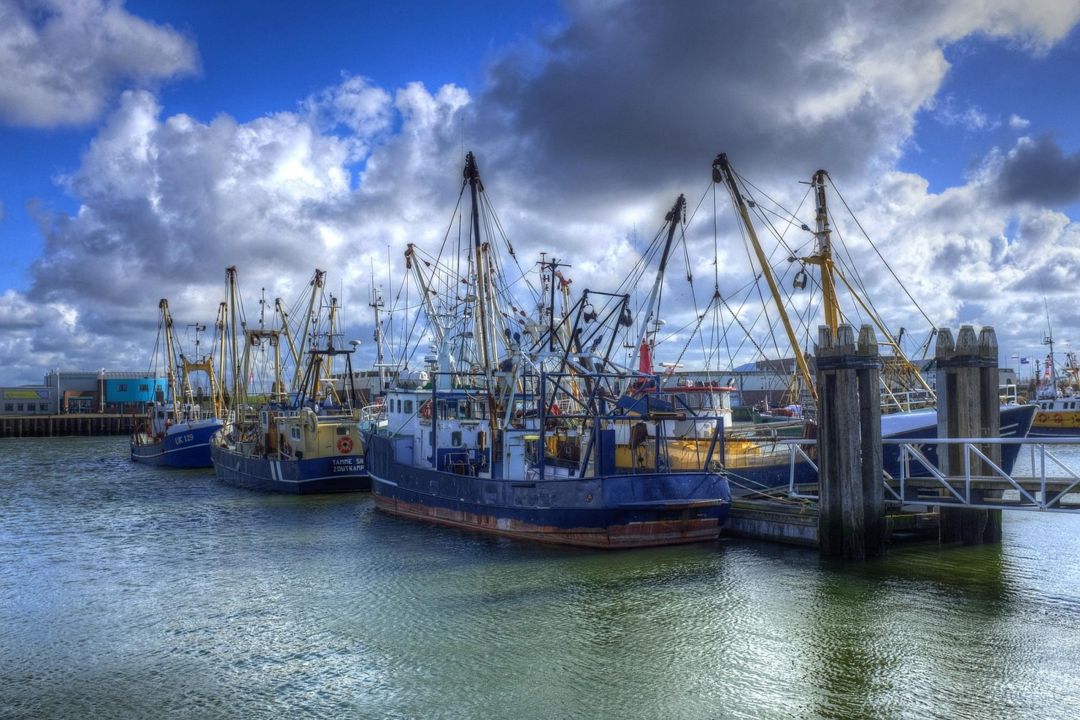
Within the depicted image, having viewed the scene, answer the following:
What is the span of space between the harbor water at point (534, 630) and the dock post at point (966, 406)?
71 cm

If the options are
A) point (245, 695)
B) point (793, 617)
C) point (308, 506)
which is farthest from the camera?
point (308, 506)

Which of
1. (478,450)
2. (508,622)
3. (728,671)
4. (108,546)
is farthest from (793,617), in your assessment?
(108,546)

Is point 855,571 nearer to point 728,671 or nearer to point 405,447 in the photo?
point 728,671

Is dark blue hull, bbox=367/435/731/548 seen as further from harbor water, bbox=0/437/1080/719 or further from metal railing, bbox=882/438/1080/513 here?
metal railing, bbox=882/438/1080/513

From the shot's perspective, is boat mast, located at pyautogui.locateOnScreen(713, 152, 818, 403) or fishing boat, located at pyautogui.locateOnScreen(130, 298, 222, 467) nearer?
boat mast, located at pyautogui.locateOnScreen(713, 152, 818, 403)

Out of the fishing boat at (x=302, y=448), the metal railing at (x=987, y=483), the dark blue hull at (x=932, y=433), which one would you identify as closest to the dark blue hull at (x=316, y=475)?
the fishing boat at (x=302, y=448)

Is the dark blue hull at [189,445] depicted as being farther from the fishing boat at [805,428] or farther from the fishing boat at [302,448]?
the fishing boat at [805,428]

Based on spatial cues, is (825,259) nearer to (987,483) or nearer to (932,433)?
(932,433)

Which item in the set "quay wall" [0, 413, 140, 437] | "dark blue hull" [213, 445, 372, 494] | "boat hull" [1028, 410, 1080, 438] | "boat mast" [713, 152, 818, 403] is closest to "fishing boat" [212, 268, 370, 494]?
"dark blue hull" [213, 445, 372, 494]

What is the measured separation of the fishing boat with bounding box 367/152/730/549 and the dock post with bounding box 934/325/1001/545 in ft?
20.0

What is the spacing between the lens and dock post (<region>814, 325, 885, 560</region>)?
2038 centimetres

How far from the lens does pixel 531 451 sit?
28.9 meters

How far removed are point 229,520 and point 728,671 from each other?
25311 mm

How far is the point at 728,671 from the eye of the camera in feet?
45.9
